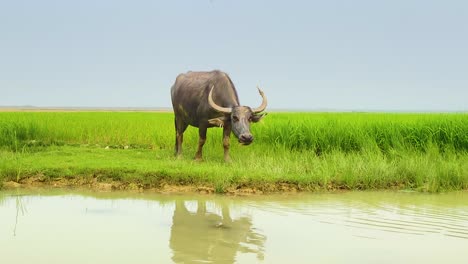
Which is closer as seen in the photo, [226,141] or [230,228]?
[230,228]

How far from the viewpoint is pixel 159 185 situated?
319 inches

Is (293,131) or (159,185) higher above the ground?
(293,131)

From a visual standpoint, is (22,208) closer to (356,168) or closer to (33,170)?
(33,170)

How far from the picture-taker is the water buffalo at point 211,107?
961cm

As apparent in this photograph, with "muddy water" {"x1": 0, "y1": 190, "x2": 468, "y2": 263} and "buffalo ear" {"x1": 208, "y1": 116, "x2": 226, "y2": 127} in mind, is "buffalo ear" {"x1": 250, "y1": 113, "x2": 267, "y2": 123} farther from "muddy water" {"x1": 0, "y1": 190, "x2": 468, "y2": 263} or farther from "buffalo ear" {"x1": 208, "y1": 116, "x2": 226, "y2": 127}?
"muddy water" {"x1": 0, "y1": 190, "x2": 468, "y2": 263}

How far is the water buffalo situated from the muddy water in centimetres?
234

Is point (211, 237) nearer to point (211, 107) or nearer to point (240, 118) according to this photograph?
point (240, 118)

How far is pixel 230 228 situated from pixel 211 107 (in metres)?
4.68

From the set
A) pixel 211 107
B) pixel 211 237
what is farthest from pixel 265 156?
pixel 211 237

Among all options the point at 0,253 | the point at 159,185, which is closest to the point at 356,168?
the point at 159,185

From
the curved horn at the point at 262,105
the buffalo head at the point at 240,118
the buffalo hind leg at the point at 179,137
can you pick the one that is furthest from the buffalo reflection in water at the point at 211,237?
the buffalo hind leg at the point at 179,137

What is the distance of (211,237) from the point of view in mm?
5203

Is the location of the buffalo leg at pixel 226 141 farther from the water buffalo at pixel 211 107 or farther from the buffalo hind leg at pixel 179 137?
the buffalo hind leg at pixel 179 137

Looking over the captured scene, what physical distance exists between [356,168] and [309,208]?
2228mm
